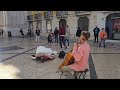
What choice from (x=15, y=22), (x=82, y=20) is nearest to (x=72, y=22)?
(x=82, y=20)

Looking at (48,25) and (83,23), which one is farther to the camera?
(48,25)

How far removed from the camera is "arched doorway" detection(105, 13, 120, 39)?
1680 cm

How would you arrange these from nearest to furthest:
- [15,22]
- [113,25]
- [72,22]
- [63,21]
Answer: [113,25] < [72,22] < [63,21] < [15,22]

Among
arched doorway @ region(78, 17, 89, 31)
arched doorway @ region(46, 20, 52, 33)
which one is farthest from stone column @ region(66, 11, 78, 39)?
arched doorway @ region(46, 20, 52, 33)

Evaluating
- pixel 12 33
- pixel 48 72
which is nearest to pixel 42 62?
pixel 48 72

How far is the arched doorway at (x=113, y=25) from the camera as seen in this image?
55.1ft

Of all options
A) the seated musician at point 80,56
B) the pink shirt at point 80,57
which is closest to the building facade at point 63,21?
the seated musician at point 80,56

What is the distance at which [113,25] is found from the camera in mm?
17203

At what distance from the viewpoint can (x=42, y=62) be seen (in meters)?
7.48

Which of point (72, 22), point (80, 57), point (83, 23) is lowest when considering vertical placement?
point (80, 57)

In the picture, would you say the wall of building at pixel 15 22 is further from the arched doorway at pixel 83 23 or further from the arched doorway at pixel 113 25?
the arched doorway at pixel 113 25

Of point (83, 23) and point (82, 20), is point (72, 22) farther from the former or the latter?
point (83, 23)
